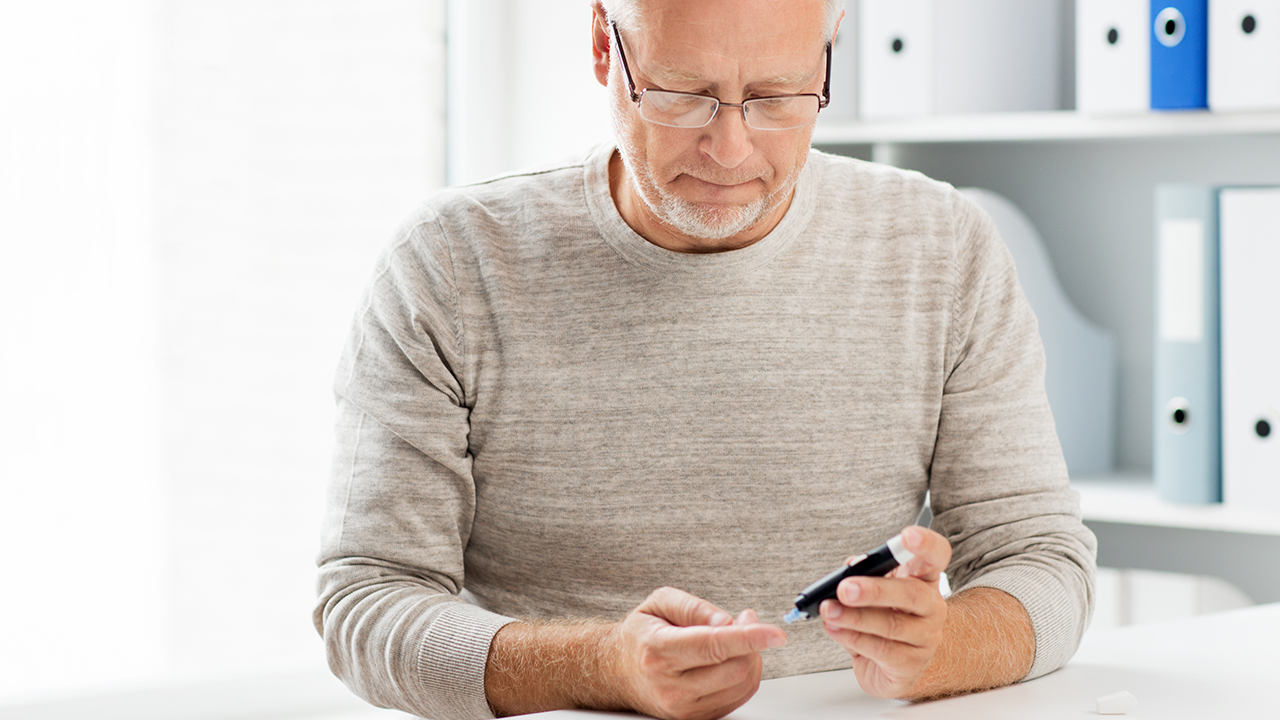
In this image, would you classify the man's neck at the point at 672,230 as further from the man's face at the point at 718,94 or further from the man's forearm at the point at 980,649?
the man's forearm at the point at 980,649

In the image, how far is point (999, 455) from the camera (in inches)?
48.9

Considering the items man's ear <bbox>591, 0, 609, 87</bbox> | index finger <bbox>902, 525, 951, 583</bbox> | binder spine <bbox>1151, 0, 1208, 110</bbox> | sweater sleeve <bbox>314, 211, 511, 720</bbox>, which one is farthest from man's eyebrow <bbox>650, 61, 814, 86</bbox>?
binder spine <bbox>1151, 0, 1208, 110</bbox>

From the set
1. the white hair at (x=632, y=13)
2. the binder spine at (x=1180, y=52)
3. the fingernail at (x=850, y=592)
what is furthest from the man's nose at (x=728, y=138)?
the binder spine at (x=1180, y=52)

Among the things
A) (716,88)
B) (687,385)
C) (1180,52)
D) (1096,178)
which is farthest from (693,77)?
(1096,178)

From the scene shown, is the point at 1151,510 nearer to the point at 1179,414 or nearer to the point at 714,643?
the point at 1179,414

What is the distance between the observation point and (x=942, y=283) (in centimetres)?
131

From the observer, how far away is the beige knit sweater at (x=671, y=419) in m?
1.22

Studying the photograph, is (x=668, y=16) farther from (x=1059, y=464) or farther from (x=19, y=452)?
(x=19, y=452)

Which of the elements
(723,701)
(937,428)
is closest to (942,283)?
(937,428)

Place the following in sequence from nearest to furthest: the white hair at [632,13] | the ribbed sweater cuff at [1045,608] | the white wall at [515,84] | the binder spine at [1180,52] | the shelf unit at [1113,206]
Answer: the ribbed sweater cuff at [1045,608], the white hair at [632,13], the binder spine at [1180,52], the shelf unit at [1113,206], the white wall at [515,84]

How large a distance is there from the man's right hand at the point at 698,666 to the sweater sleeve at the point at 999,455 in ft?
1.07

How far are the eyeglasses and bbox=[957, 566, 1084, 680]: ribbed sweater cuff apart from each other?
0.45 metres

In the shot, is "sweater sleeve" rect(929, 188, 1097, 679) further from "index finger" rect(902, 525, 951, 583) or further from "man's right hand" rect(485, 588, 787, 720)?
"man's right hand" rect(485, 588, 787, 720)

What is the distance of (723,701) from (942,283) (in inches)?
22.7
